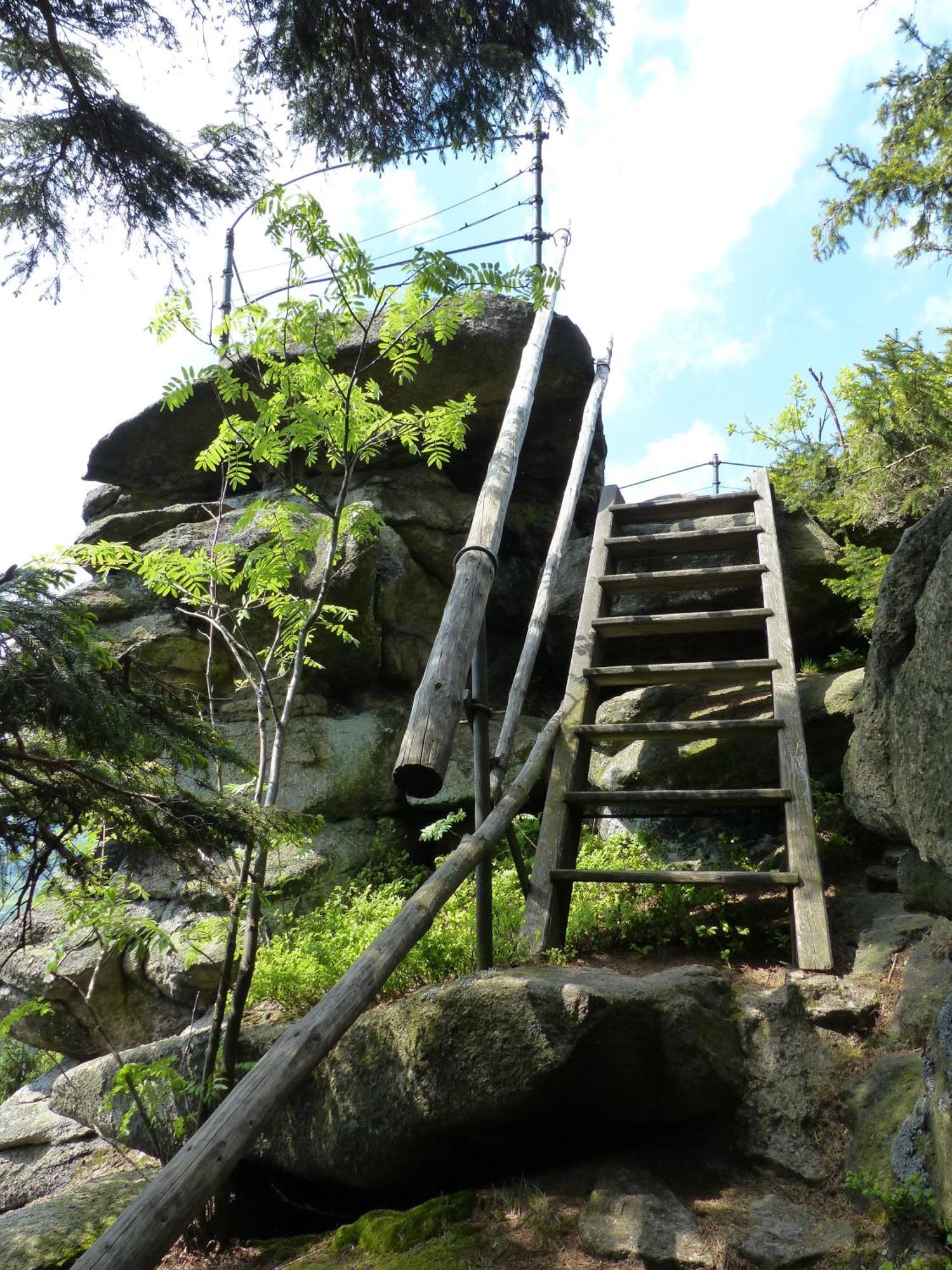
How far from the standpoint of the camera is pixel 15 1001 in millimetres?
6512

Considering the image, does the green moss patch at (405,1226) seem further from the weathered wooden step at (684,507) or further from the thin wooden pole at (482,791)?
the weathered wooden step at (684,507)

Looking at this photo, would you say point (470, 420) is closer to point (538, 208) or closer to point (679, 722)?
point (538, 208)

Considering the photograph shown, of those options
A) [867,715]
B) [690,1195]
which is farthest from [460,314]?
[690,1195]

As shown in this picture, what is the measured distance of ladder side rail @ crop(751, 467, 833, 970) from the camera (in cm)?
431

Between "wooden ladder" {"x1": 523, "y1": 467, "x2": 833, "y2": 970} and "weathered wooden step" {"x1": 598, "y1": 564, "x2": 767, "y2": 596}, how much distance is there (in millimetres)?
10

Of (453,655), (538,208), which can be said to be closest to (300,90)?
(453,655)

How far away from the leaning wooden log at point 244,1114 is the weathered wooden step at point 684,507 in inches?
187

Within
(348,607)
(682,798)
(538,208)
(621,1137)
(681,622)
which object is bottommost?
(621,1137)

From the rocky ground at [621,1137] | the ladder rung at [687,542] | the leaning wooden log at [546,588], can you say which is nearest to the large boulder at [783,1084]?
the rocky ground at [621,1137]

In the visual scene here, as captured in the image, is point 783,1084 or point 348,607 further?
point 348,607

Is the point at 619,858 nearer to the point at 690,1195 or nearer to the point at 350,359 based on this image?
the point at 690,1195

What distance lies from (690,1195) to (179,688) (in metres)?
2.59

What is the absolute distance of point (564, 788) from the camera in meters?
5.27

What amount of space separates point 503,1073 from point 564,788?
2300mm
